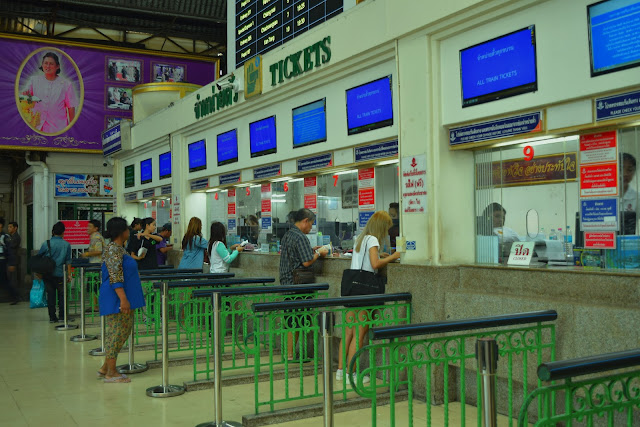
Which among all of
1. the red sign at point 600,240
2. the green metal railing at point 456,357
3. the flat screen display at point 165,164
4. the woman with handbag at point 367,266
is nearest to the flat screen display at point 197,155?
the flat screen display at point 165,164

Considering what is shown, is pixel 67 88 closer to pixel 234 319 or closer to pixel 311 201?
pixel 311 201

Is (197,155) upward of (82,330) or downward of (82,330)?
upward

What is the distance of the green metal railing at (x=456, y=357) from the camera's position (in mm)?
3422

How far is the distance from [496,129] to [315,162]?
9.99 feet

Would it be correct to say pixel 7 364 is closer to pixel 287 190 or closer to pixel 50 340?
pixel 50 340

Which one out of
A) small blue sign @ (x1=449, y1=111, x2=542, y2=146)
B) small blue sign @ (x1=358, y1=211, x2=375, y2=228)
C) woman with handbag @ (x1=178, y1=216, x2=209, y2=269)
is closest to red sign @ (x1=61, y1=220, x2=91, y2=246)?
woman with handbag @ (x1=178, y1=216, x2=209, y2=269)

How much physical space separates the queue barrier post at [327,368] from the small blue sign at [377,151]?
10.7ft

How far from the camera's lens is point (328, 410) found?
3.51 m

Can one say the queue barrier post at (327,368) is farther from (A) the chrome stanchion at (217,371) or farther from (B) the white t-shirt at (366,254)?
(B) the white t-shirt at (366,254)

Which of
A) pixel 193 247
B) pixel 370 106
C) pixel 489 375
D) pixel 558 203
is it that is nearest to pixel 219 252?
pixel 193 247

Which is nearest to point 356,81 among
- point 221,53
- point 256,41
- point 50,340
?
point 256,41

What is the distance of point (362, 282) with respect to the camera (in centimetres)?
588

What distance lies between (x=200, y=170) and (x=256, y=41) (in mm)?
2641

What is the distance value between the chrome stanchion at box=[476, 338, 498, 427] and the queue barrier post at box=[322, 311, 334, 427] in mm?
1110
